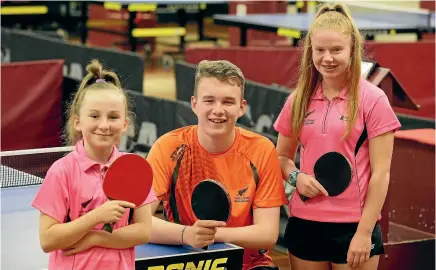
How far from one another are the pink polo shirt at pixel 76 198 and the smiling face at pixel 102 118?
7 centimetres

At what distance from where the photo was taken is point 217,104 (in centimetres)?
356

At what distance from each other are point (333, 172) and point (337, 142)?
124mm

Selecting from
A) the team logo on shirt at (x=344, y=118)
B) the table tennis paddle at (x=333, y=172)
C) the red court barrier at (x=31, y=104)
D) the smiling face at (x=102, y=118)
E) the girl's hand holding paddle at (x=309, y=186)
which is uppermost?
the smiling face at (x=102, y=118)

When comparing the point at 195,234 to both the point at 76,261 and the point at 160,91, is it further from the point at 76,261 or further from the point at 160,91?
the point at 160,91

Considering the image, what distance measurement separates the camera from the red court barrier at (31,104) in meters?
8.30

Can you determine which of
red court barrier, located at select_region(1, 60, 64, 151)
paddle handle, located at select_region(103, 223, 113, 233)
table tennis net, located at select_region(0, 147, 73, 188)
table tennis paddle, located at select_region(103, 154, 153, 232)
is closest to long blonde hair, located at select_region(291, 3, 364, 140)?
table tennis paddle, located at select_region(103, 154, 153, 232)

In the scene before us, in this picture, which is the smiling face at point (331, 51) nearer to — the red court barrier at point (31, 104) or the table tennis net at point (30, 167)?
the table tennis net at point (30, 167)

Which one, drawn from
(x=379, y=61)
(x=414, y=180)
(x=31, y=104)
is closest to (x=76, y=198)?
(x=414, y=180)

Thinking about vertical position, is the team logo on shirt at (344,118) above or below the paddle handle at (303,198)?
above

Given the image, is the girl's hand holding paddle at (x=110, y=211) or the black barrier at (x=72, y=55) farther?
the black barrier at (x=72, y=55)

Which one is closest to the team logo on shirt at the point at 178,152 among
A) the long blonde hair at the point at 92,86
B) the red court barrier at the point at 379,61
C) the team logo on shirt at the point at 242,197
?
the team logo on shirt at the point at 242,197

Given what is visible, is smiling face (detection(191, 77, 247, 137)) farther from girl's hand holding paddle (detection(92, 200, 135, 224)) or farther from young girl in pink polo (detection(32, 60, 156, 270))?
girl's hand holding paddle (detection(92, 200, 135, 224))

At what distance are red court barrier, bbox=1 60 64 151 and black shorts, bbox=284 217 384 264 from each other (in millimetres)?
4801

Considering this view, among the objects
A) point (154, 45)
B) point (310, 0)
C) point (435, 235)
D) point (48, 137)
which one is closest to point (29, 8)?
point (154, 45)
